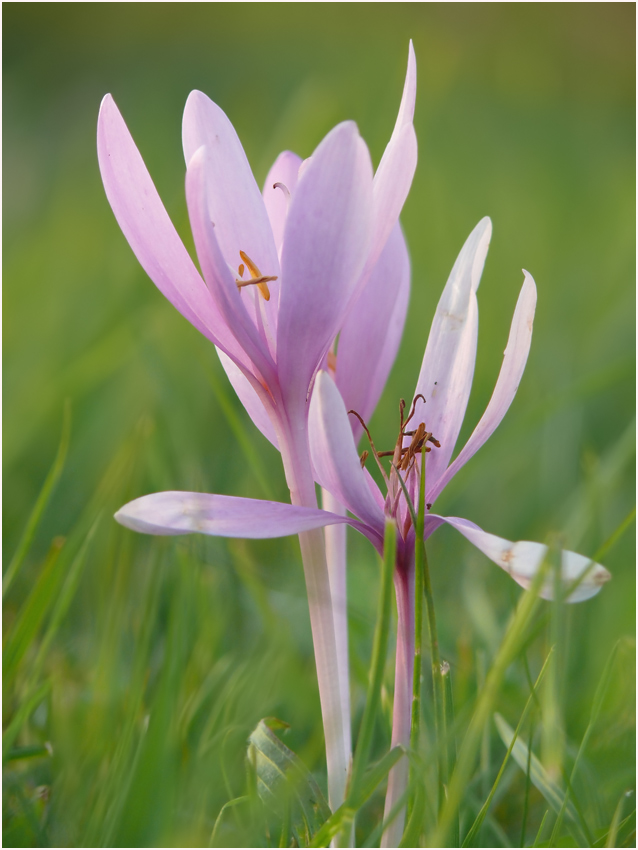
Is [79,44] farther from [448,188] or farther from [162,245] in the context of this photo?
[162,245]

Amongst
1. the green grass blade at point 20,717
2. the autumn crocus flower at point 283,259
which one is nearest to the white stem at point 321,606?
the autumn crocus flower at point 283,259

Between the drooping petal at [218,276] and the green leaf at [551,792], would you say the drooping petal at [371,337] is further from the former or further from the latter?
the green leaf at [551,792]

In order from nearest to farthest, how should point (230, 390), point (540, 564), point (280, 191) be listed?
point (540, 564) → point (280, 191) → point (230, 390)

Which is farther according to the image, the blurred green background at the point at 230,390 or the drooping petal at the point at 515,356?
the blurred green background at the point at 230,390

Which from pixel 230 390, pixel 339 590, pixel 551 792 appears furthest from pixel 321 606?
pixel 230 390

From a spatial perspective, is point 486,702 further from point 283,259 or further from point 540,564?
point 283,259

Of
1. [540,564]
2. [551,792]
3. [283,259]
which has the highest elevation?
[283,259]
